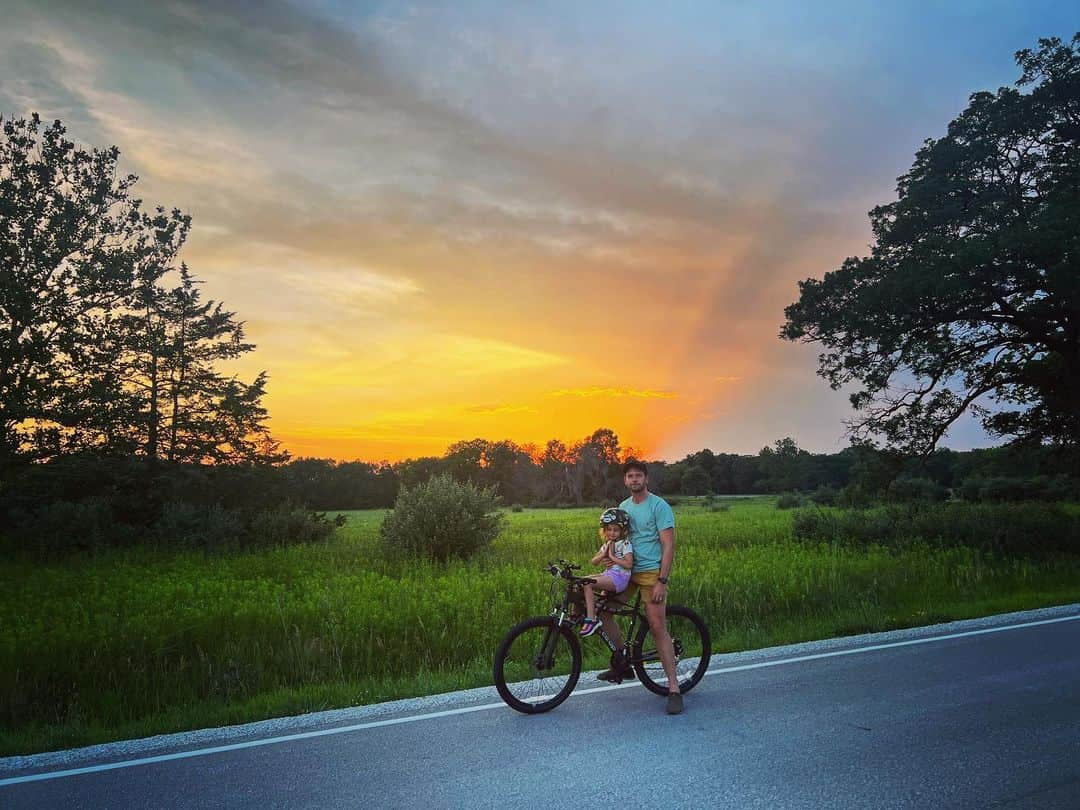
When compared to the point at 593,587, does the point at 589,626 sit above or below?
below

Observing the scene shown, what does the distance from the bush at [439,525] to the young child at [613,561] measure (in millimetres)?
13967

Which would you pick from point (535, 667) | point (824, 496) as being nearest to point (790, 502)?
point (824, 496)

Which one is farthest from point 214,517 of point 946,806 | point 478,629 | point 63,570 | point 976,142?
point 976,142

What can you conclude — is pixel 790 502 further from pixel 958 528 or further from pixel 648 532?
pixel 648 532

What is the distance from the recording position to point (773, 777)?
15.6 feet

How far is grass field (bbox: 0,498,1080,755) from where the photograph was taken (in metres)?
7.72

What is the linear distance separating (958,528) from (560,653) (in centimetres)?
1876

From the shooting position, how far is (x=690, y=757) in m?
5.11

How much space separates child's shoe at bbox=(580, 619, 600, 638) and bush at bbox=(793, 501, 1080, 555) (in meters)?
16.4

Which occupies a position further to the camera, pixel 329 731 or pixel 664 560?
pixel 664 560

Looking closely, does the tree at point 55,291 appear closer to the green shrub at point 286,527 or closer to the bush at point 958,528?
the green shrub at point 286,527

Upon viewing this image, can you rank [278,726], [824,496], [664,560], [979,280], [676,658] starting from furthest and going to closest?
[824,496]
[979,280]
[676,658]
[664,560]
[278,726]

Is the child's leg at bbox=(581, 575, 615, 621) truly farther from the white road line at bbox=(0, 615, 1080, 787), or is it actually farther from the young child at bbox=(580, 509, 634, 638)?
the white road line at bbox=(0, 615, 1080, 787)

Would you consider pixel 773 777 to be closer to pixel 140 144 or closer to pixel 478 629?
pixel 478 629
